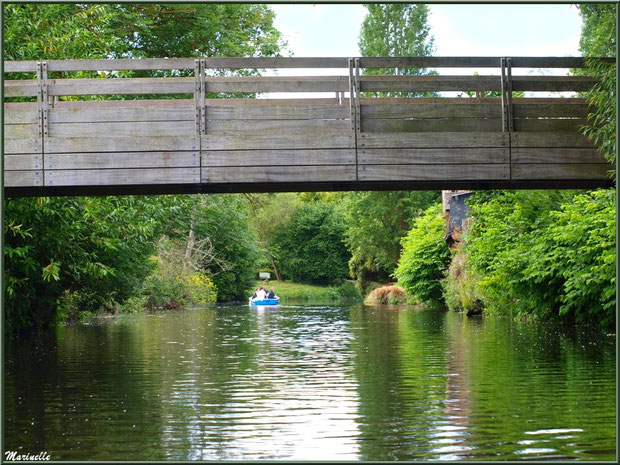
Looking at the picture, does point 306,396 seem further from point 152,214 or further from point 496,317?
point 496,317

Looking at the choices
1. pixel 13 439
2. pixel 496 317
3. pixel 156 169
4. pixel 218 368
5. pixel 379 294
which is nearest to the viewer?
pixel 13 439

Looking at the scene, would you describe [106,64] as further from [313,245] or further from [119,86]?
[313,245]

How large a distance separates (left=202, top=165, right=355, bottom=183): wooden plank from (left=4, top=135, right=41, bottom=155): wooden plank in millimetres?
2377

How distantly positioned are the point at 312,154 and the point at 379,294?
43145 mm

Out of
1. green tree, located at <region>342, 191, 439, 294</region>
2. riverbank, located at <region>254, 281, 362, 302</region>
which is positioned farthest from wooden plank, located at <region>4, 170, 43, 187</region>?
riverbank, located at <region>254, 281, 362, 302</region>

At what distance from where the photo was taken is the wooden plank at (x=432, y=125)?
1392cm

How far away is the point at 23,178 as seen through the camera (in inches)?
524

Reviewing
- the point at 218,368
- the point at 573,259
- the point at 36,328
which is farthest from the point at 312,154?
the point at 36,328

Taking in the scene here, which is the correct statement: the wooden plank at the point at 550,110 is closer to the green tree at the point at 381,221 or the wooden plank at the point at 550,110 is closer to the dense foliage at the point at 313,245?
the green tree at the point at 381,221

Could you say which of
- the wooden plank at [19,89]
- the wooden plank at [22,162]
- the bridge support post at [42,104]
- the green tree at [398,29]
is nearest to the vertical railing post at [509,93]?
the bridge support post at [42,104]

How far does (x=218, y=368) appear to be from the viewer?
15.8 metres

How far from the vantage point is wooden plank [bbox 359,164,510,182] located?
13.6 metres

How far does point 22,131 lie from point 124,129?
56.1 inches

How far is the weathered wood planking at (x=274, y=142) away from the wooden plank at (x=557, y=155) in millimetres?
2459
